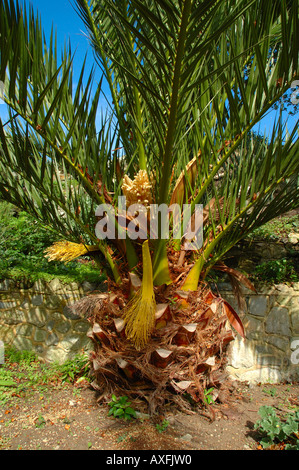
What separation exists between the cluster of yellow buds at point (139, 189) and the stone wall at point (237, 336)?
5.82ft

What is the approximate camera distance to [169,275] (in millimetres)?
2516

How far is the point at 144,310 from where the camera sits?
2293 mm

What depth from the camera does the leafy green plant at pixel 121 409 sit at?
8.11 ft

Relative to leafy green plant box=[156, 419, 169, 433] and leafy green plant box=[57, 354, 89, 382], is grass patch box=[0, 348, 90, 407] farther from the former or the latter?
leafy green plant box=[156, 419, 169, 433]

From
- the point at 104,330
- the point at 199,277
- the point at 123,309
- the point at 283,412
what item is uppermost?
the point at 199,277

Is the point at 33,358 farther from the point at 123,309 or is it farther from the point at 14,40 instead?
the point at 14,40

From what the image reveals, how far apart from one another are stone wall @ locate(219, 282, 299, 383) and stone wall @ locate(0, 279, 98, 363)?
1670 millimetres

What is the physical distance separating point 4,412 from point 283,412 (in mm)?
2385

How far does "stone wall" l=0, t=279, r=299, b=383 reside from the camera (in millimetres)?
3562

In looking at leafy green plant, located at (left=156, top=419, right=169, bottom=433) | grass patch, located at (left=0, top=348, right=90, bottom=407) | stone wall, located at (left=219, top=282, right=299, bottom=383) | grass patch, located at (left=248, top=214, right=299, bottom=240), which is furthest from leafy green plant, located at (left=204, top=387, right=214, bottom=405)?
grass patch, located at (left=248, top=214, right=299, bottom=240)

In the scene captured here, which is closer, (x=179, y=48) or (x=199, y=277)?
(x=179, y=48)

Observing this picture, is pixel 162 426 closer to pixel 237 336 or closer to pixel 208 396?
pixel 208 396

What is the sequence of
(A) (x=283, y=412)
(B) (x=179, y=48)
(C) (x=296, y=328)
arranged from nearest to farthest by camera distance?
(B) (x=179, y=48) < (A) (x=283, y=412) < (C) (x=296, y=328)
